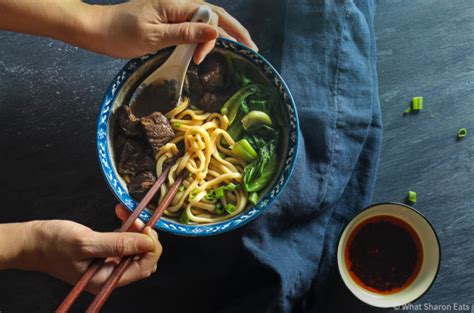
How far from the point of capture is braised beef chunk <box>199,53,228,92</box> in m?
1.79

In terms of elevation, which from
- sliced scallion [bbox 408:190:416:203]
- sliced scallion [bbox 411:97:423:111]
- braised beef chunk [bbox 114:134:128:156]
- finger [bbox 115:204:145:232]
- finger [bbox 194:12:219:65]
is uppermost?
finger [bbox 194:12:219:65]

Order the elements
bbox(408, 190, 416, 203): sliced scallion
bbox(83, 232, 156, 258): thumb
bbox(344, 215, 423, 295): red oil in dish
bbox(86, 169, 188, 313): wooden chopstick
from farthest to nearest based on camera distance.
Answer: bbox(408, 190, 416, 203): sliced scallion → bbox(344, 215, 423, 295): red oil in dish → bbox(83, 232, 156, 258): thumb → bbox(86, 169, 188, 313): wooden chopstick

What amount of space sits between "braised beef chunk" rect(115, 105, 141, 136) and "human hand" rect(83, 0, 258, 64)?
0.23 metres

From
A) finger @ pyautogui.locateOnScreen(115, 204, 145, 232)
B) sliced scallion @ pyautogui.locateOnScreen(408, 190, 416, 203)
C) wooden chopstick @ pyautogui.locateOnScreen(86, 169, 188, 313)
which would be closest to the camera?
wooden chopstick @ pyautogui.locateOnScreen(86, 169, 188, 313)

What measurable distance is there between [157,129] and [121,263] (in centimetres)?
49

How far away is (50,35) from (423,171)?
5.39 ft

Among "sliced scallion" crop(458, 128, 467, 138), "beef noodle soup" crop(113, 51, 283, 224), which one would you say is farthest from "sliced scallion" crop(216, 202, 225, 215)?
"sliced scallion" crop(458, 128, 467, 138)

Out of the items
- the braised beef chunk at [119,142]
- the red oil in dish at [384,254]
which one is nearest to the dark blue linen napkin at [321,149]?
the red oil in dish at [384,254]

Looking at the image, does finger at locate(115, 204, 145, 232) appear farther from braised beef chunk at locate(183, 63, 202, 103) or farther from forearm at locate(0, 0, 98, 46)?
forearm at locate(0, 0, 98, 46)

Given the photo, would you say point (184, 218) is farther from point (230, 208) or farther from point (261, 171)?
point (261, 171)

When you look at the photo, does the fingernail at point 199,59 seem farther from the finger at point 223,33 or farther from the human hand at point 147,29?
the finger at point 223,33

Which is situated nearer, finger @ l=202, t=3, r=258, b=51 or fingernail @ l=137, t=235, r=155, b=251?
fingernail @ l=137, t=235, r=155, b=251

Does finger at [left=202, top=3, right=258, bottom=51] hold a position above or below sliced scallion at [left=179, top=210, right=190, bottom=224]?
above

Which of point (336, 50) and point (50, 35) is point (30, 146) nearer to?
point (50, 35)
